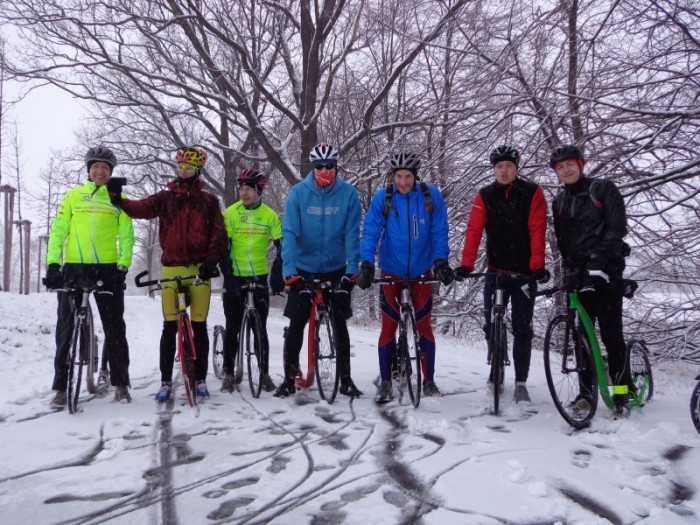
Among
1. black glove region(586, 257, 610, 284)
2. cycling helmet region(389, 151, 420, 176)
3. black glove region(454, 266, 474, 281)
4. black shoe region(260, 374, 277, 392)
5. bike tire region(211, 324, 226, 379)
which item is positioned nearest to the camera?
black glove region(586, 257, 610, 284)

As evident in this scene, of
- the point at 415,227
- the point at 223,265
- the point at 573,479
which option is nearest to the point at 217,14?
the point at 223,265

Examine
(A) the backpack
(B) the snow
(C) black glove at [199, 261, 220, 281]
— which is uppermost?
(A) the backpack

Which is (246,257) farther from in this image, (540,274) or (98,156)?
(540,274)

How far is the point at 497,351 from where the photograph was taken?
4578mm

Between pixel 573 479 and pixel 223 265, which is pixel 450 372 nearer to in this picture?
pixel 223 265

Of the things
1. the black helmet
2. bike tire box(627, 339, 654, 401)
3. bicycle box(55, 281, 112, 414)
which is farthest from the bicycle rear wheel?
bike tire box(627, 339, 654, 401)

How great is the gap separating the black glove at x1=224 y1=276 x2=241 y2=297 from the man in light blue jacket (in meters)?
0.79

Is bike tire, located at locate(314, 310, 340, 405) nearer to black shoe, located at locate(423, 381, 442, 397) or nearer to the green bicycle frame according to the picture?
black shoe, located at locate(423, 381, 442, 397)

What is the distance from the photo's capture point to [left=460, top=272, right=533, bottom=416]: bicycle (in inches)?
177

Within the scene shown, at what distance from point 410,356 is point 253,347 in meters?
1.75

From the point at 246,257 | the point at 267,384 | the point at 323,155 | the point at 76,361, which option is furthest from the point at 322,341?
the point at 76,361

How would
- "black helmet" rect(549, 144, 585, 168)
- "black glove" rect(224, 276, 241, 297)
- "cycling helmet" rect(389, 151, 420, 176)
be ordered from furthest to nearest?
"black glove" rect(224, 276, 241, 297)
"cycling helmet" rect(389, 151, 420, 176)
"black helmet" rect(549, 144, 585, 168)

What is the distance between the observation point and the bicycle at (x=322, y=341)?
5078mm

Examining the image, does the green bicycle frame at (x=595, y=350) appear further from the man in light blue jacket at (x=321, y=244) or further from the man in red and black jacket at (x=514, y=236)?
the man in light blue jacket at (x=321, y=244)
